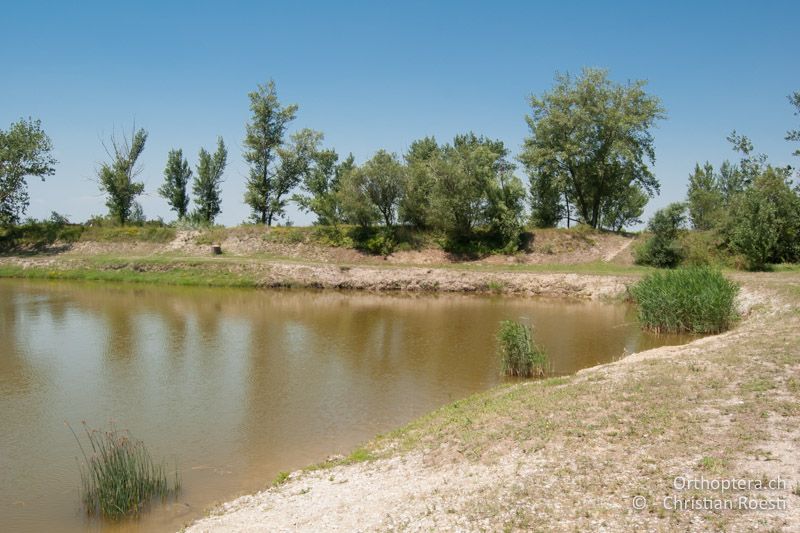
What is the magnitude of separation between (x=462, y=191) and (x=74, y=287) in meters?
29.7

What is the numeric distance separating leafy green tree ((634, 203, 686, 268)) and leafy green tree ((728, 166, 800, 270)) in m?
3.46

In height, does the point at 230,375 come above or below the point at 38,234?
below

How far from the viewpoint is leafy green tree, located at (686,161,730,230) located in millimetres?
48500

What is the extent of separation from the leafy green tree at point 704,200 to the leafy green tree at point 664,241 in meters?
2.86

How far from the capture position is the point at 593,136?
4878cm

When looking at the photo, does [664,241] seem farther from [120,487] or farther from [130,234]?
[130,234]

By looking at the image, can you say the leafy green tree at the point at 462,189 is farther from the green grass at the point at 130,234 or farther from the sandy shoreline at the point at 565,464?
the sandy shoreline at the point at 565,464

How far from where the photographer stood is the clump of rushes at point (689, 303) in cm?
2139

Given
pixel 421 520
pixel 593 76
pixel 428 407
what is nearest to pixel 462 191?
pixel 593 76

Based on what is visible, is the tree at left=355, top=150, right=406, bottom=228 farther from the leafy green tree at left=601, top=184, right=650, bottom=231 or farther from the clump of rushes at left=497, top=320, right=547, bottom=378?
the clump of rushes at left=497, top=320, right=547, bottom=378

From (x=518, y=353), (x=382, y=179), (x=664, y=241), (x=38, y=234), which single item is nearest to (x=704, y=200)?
(x=664, y=241)

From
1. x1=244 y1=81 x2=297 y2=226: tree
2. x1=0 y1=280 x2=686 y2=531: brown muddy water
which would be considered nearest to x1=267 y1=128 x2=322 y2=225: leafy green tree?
x1=244 y1=81 x2=297 y2=226: tree

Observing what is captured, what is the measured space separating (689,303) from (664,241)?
21.8m

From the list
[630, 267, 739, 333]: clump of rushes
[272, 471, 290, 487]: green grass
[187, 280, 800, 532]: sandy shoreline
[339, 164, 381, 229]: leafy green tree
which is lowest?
[272, 471, 290, 487]: green grass
